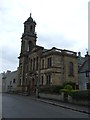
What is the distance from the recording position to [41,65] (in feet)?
144

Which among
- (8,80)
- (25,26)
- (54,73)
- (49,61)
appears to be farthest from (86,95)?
(8,80)

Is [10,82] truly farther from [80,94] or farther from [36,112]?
[36,112]

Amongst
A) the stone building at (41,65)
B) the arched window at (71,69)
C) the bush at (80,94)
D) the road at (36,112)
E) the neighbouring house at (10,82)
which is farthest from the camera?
the neighbouring house at (10,82)

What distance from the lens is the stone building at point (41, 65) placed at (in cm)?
3941

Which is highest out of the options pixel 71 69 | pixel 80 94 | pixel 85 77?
pixel 71 69

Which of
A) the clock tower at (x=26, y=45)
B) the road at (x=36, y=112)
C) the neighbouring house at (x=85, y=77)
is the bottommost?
the road at (x=36, y=112)

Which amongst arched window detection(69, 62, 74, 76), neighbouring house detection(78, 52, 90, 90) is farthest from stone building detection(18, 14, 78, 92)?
neighbouring house detection(78, 52, 90, 90)

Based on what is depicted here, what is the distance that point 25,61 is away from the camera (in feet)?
174

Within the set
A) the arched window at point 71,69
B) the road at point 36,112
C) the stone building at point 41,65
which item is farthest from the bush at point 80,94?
the arched window at point 71,69

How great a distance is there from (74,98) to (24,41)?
1283 inches

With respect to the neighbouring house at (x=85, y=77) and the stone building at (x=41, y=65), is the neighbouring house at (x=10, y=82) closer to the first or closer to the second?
the stone building at (x=41, y=65)

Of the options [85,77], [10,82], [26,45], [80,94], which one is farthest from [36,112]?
[10,82]

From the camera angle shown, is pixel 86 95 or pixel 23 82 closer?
pixel 86 95

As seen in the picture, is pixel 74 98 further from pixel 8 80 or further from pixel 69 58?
pixel 8 80
